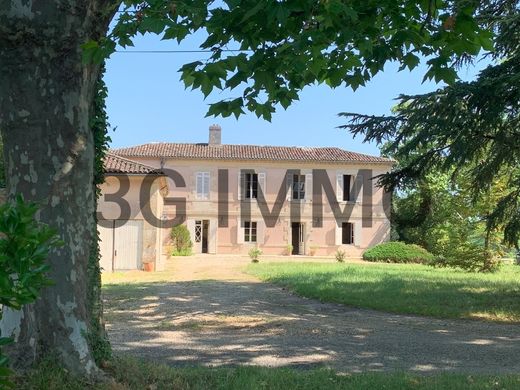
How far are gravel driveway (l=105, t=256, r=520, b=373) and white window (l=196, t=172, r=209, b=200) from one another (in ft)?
80.8

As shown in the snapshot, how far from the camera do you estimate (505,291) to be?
13812 millimetres

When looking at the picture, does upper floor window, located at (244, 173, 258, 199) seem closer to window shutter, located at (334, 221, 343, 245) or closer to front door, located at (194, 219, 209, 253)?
front door, located at (194, 219, 209, 253)

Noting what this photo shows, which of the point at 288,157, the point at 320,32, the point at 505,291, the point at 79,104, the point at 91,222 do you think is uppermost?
the point at 288,157

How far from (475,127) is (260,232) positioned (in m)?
28.4

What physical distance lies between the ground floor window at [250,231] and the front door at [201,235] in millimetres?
2775

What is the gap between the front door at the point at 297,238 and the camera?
125ft

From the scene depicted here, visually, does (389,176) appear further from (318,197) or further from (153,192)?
(318,197)

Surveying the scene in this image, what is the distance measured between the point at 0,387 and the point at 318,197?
1451 inches

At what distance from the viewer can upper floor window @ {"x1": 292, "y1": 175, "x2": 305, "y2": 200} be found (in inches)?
1500

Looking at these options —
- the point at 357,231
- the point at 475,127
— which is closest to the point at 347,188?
the point at 357,231

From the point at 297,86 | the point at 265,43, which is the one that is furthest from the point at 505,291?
the point at 265,43

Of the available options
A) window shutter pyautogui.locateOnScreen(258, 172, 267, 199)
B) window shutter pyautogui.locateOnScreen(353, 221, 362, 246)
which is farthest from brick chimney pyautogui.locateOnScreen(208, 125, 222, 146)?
window shutter pyautogui.locateOnScreen(353, 221, 362, 246)

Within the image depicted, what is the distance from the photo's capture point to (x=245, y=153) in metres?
38.9

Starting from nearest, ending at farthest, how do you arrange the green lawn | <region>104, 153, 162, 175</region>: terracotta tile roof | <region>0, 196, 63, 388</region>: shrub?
<region>0, 196, 63, 388</region>: shrub
the green lawn
<region>104, 153, 162, 175</region>: terracotta tile roof
